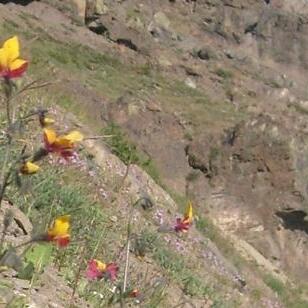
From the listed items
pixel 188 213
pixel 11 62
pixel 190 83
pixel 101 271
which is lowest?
A: pixel 190 83

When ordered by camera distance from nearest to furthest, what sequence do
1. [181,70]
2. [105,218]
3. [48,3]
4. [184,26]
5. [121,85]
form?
[105,218] → [121,85] → [48,3] → [181,70] → [184,26]

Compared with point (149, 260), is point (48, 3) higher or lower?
lower

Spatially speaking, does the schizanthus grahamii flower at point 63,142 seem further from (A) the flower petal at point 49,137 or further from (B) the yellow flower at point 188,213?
(B) the yellow flower at point 188,213

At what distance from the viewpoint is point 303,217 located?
614 inches

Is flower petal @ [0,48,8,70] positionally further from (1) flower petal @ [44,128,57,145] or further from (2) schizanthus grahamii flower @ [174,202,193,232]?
(2) schizanthus grahamii flower @ [174,202,193,232]

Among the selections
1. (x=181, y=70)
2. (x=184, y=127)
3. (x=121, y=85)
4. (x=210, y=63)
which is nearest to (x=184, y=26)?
(x=210, y=63)

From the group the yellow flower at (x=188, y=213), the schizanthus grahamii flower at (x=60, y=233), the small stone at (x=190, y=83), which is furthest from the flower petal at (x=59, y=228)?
the small stone at (x=190, y=83)

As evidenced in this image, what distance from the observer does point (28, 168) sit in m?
1.59

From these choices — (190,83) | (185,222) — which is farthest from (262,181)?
(190,83)

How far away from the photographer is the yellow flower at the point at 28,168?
5.18 feet

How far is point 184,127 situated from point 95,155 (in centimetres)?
975

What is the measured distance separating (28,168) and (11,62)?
20cm

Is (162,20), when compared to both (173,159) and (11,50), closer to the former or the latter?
(173,159)

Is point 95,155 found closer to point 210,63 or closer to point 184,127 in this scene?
point 184,127
